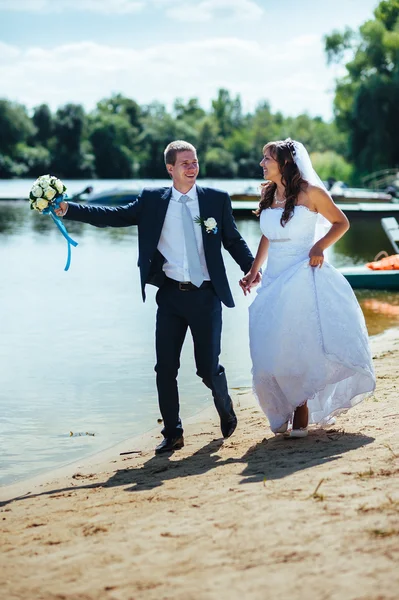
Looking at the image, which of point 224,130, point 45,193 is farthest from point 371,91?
point 224,130

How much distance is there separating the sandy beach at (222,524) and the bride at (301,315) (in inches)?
9.9

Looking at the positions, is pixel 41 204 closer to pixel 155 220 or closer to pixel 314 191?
pixel 155 220

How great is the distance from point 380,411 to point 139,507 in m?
2.40

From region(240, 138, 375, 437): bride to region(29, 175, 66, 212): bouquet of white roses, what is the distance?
138cm

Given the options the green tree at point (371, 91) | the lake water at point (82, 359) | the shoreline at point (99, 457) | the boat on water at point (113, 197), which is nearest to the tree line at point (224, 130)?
the green tree at point (371, 91)

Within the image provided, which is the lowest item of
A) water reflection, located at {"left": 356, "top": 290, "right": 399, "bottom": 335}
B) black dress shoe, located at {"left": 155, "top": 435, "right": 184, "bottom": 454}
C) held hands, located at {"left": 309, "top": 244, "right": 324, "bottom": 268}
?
water reflection, located at {"left": 356, "top": 290, "right": 399, "bottom": 335}

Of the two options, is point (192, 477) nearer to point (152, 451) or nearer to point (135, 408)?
point (152, 451)

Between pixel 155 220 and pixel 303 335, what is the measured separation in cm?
123

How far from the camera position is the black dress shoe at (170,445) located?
641cm

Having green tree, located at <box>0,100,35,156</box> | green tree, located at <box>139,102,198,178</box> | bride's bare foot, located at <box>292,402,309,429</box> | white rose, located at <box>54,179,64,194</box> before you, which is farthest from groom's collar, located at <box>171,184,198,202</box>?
green tree, located at <box>139,102,198,178</box>

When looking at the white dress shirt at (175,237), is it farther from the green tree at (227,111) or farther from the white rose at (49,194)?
the green tree at (227,111)

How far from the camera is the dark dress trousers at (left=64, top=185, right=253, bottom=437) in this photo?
20.0 ft

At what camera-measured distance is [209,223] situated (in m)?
6.09

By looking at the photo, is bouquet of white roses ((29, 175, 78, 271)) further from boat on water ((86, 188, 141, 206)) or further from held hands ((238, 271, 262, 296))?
boat on water ((86, 188, 141, 206))
